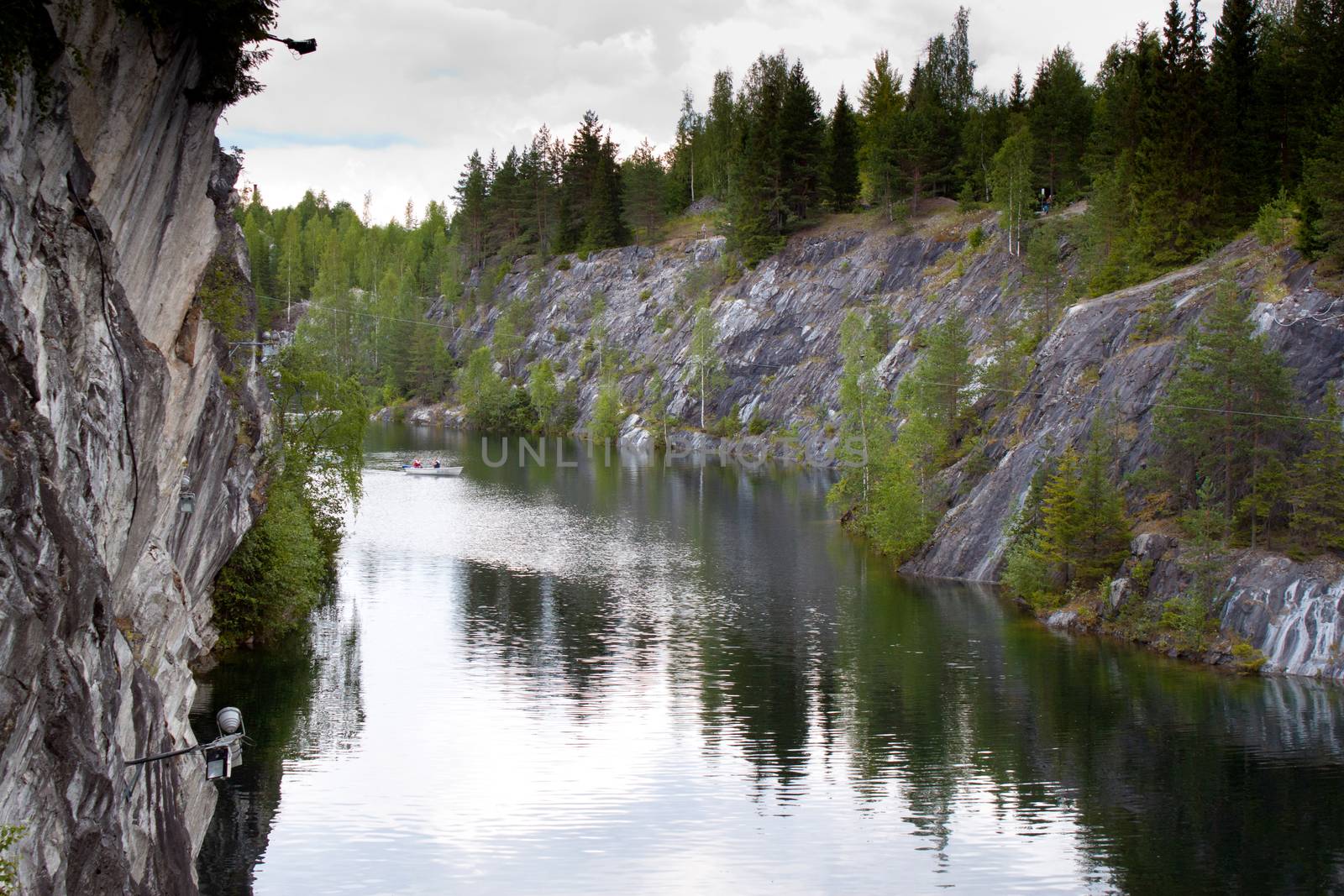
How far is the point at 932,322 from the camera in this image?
97.4 m

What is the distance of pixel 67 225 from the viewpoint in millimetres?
16531

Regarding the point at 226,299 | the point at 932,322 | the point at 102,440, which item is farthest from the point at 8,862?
the point at 932,322

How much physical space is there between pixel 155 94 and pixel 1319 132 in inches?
2298

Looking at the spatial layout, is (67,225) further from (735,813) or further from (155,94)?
(735,813)

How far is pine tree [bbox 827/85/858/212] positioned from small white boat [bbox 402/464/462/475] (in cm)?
5164

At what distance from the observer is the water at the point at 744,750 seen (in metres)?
26.3

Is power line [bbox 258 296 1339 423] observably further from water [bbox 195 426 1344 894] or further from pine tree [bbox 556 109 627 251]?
pine tree [bbox 556 109 627 251]

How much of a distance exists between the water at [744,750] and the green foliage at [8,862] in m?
12.3

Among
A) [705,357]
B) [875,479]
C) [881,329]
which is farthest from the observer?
[705,357]

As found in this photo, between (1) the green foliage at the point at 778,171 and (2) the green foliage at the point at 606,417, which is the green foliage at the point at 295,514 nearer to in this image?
(2) the green foliage at the point at 606,417

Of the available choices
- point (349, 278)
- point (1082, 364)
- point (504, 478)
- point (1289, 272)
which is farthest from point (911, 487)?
point (349, 278)

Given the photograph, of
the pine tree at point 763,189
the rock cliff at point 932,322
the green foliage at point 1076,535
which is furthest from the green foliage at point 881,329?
the green foliage at point 1076,535

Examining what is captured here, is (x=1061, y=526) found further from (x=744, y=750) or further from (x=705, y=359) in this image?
(x=705, y=359)

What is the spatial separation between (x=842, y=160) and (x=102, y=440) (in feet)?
372
